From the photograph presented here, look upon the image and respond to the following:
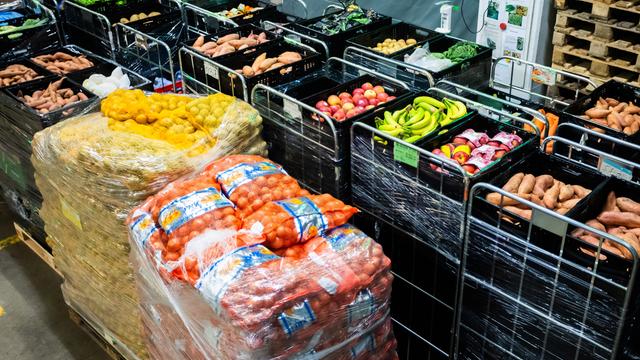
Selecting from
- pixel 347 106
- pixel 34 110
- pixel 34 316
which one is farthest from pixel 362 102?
pixel 34 316

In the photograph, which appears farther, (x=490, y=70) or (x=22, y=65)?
(x=22, y=65)

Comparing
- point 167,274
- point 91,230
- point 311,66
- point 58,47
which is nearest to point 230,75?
point 311,66

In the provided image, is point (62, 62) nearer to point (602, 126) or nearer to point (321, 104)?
point (321, 104)

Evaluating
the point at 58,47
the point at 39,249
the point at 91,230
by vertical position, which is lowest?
the point at 39,249

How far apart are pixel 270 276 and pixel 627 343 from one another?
4.51 feet

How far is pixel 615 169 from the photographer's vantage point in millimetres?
2982

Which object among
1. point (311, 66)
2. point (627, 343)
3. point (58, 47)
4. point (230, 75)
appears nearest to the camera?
point (627, 343)

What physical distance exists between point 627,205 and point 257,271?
1.50 metres

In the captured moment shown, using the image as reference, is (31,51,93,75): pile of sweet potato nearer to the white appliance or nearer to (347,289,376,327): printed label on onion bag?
(347,289,376,327): printed label on onion bag

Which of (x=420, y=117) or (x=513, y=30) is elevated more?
(x=420, y=117)

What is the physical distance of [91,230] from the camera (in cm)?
352

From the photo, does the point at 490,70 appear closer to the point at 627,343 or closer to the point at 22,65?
the point at 627,343

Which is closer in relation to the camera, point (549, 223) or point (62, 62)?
point (549, 223)

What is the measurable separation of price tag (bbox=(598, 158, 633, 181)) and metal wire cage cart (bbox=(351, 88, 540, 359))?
32cm
